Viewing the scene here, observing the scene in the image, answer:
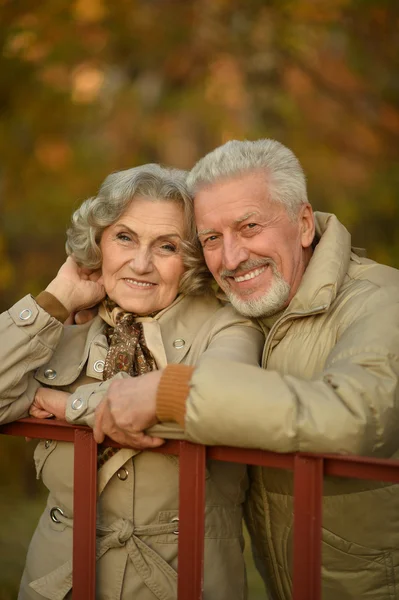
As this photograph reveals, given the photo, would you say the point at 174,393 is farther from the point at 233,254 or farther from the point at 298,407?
the point at 233,254

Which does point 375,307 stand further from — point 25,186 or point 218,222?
point 25,186

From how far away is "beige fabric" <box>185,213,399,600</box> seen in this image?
1.90 meters

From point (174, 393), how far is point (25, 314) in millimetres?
750

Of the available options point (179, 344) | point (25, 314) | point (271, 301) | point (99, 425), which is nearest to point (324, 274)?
point (271, 301)

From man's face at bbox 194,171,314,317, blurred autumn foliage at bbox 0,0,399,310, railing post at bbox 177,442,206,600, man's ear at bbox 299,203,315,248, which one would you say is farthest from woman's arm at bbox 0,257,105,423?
blurred autumn foliage at bbox 0,0,399,310

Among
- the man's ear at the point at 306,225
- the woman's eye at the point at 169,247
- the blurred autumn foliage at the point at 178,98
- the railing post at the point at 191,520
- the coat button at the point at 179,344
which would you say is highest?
the blurred autumn foliage at the point at 178,98

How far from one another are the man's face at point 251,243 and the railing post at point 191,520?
0.73 m

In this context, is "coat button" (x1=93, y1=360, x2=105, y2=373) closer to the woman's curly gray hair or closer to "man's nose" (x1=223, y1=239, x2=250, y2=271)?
the woman's curly gray hair

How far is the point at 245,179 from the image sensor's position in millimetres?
2648

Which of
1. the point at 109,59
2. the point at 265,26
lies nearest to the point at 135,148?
the point at 109,59

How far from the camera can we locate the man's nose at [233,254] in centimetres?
260

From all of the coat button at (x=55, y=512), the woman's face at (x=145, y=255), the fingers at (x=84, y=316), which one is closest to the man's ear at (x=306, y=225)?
the woman's face at (x=145, y=255)

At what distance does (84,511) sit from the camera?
2193 mm

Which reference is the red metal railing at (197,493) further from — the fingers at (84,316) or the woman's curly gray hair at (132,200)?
the woman's curly gray hair at (132,200)
